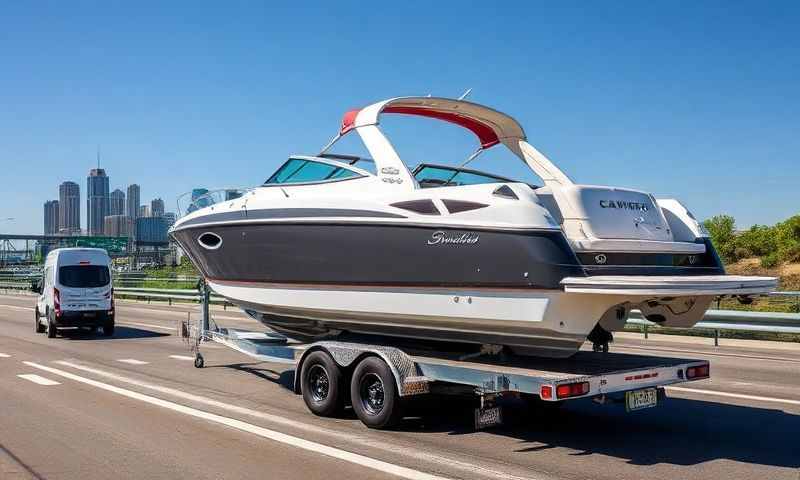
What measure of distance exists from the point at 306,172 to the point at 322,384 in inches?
104

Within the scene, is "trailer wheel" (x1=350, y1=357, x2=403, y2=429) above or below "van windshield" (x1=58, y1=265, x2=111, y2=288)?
below

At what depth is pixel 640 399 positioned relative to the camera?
7207mm

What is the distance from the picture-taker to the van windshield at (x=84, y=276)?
65.8 feet

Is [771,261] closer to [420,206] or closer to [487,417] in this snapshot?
[420,206]

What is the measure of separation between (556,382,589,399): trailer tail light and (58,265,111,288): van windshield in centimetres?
1674

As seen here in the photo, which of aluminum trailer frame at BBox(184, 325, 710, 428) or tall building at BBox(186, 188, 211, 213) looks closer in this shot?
aluminum trailer frame at BBox(184, 325, 710, 428)

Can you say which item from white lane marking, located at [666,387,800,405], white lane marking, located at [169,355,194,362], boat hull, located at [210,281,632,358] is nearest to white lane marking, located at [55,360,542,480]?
boat hull, located at [210,281,632,358]

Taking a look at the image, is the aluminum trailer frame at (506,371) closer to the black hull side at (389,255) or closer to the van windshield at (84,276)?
the black hull side at (389,255)

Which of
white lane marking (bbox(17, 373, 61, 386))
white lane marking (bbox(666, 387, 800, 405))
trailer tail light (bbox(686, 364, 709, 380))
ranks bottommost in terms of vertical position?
white lane marking (bbox(666, 387, 800, 405))

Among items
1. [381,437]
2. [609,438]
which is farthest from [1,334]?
[609,438]

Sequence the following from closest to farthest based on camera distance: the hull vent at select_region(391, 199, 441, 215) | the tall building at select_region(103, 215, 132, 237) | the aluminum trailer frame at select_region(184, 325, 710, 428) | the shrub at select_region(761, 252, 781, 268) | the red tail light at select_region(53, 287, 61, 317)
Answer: the aluminum trailer frame at select_region(184, 325, 710, 428), the hull vent at select_region(391, 199, 441, 215), the red tail light at select_region(53, 287, 61, 317), the shrub at select_region(761, 252, 781, 268), the tall building at select_region(103, 215, 132, 237)

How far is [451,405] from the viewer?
9438 millimetres

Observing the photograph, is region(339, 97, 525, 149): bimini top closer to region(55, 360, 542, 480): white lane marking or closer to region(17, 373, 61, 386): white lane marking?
region(55, 360, 542, 480): white lane marking

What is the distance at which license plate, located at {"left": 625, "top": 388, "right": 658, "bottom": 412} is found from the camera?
23.3 ft
